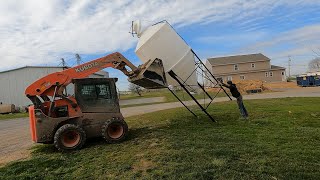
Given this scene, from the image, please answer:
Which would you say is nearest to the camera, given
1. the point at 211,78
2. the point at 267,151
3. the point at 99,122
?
the point at 267,151

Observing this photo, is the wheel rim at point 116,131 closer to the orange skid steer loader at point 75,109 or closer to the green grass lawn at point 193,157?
the orange skid steer loader at point 75,109

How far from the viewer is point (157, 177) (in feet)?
21.1

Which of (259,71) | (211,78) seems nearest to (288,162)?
(211,78)

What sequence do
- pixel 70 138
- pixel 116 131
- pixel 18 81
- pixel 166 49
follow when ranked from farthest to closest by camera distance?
pixel 18 81 < pixel 166 49 < pixel 116 131 < pixel 70 138

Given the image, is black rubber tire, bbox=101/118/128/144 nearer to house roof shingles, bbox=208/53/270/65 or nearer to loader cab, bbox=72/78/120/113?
loader cab, bbox=72/78/120/113

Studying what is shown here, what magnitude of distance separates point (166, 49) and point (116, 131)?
3.75 m

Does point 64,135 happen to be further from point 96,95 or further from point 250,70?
point 250,70

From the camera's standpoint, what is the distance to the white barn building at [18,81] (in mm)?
41969

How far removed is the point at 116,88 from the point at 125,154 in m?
3.01

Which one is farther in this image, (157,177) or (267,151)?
(267,151)

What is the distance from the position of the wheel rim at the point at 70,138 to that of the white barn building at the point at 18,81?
1279 inches

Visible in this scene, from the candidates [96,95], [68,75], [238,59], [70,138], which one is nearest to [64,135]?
[70,138]

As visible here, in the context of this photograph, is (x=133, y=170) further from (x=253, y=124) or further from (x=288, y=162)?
(x=253, y=124)

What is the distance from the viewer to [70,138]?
1012 centimetres
